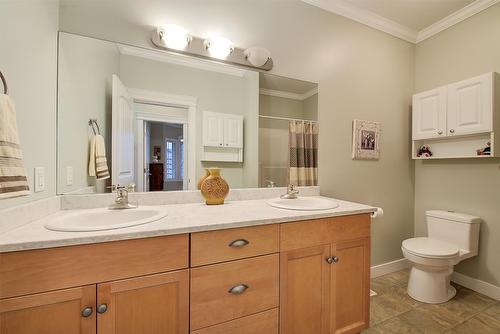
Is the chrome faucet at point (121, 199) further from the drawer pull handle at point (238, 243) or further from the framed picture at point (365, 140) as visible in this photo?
the framed picture at point (365, 140)

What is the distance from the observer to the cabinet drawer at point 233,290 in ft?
3.10

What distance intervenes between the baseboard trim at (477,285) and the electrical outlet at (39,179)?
333 centimetres

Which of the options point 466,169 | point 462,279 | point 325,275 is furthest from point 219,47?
point 462,279

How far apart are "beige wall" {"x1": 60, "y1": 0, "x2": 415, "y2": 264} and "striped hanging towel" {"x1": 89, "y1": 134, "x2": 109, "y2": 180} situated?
66cm

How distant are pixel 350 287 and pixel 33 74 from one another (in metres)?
2.06

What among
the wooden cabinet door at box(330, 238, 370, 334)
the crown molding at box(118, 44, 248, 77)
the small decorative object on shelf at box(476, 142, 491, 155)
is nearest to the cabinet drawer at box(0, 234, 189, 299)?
the wooden cabinet door at box(330, 238, 370, 334)

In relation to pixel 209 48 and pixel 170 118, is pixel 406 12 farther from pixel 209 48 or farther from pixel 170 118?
pixel 170 118

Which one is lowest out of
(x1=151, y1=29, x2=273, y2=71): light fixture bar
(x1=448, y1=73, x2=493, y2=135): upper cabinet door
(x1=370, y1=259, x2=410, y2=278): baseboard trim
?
(x1=370, y1=259, x2=410, y2=278): baseboard trim

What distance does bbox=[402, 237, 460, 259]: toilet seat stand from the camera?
1.63m

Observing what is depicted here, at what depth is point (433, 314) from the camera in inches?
64.0

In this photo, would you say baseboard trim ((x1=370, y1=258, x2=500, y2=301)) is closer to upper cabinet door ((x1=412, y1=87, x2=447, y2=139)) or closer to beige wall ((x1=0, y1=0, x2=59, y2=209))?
upper cabinet door ((x1=412, y1=87, x2=447, y2=139))

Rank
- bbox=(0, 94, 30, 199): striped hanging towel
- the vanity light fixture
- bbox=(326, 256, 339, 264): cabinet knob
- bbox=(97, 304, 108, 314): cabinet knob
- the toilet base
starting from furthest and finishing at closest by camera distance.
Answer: the toilet base → the vanity light fixture → bbox=(326, 256, 339, 264): cabinet knob → bbox=(97, 304, 108, 314): cabinet knob → bbox=(0, 94, 30, 199): striped hanging towel

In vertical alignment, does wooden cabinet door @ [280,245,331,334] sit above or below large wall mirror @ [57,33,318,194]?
below

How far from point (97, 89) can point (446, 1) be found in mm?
2940
